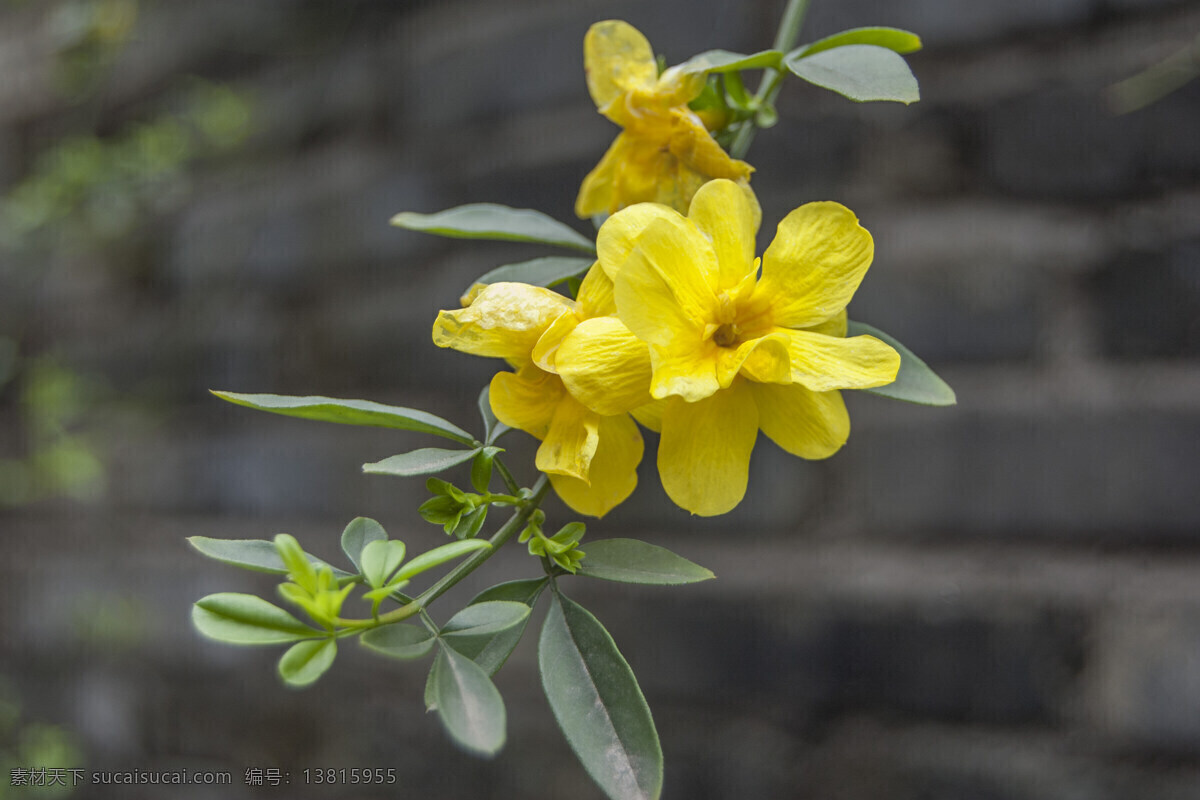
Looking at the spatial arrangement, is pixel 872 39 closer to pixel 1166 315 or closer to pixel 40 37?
pixel 1166 315

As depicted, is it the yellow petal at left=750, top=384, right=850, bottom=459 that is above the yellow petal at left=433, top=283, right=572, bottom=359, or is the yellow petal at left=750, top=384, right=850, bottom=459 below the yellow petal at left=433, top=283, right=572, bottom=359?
below

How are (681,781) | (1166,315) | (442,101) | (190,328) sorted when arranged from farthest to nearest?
(190,328) < (442,101) < (681,781) < (1166,315)

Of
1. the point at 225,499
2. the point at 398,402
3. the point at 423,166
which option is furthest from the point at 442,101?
the point at 225,499

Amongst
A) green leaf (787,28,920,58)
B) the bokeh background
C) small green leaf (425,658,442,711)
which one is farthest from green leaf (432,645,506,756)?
the bokeh background

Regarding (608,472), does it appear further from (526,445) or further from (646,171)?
(526,445)

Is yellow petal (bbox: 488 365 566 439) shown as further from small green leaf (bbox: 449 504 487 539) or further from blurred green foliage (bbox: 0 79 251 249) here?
blurred green foliage (bbox: 0 79 251 249)

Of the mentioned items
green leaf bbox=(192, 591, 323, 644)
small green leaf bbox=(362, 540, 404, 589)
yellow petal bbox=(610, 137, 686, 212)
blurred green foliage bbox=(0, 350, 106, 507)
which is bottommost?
blurred green foliage bbox=(0, 350, 106, 507)

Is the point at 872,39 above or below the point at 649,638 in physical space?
above
